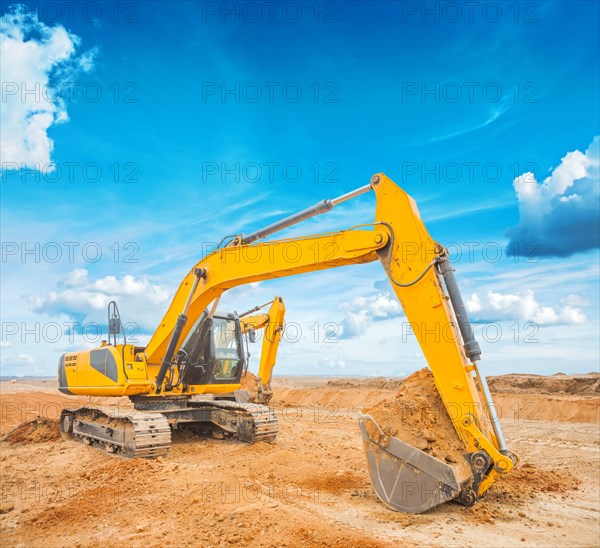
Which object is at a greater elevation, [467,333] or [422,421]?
[467,333]

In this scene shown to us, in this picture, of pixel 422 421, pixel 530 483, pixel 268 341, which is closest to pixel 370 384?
pixel 268 341

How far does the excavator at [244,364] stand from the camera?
5.53 metres

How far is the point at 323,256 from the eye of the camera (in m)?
7.41

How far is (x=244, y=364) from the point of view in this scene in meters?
11.4

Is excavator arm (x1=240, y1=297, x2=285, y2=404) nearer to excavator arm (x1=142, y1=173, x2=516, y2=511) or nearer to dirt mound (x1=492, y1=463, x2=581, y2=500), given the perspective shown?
excavator arm (x1=142, y1=173, x2=516, y2=511)

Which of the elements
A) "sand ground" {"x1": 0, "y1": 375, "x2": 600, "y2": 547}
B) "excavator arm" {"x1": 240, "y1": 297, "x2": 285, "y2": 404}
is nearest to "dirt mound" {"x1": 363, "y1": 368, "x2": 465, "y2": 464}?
"sand ground" {"x1": 0, "y1": 375, "x2": 600, "y2": 547}

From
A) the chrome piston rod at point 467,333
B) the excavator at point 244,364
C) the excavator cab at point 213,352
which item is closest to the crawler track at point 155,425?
the excavator at point 244,364

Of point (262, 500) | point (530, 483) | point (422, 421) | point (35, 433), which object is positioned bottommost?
point (530, 483)

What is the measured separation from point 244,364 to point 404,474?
6278 millimetres

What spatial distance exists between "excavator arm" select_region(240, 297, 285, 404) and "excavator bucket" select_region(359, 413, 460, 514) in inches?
400

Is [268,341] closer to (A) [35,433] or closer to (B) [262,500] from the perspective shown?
(A) [35,433]

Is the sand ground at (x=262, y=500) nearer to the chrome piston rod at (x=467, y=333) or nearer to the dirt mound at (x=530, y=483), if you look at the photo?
the dirt mound at (x=530, y=483)

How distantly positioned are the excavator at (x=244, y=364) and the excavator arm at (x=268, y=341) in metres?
3.92

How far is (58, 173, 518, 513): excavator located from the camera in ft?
18.1
